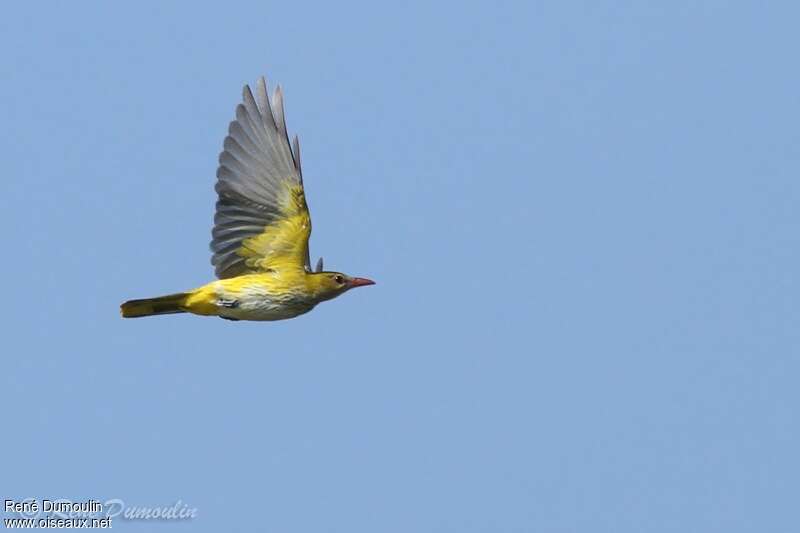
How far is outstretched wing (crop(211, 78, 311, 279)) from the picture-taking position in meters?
15.9

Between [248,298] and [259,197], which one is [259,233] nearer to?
[259,197]

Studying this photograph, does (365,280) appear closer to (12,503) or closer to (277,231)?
(277,231)

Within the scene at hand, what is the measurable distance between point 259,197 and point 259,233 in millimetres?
302

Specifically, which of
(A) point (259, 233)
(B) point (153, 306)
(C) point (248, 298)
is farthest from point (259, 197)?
(B) point (153, 306)

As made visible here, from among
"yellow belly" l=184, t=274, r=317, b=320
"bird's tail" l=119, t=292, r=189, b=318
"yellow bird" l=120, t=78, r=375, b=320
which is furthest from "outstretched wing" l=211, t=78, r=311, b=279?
"bird's tail" l=119, t=292, r=189, b=318

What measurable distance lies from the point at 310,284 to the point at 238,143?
1.28 meters

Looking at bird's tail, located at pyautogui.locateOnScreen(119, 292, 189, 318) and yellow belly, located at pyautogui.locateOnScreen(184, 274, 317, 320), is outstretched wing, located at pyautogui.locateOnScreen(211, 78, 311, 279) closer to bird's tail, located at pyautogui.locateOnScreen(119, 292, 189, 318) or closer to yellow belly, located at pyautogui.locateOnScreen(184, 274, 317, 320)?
yellow belly, located at pyautogui.locateOnScreen(184, 274, 317, 320)

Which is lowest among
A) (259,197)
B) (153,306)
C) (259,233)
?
(153,306)

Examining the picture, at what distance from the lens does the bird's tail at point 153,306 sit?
15.8m

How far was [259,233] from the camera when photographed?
16047 mm

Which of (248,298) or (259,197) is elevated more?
(259,197)

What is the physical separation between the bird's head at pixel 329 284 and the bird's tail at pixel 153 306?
1.06 m

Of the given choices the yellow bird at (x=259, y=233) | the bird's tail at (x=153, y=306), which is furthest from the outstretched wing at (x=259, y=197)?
the bird's tail at (x=153, y=306)

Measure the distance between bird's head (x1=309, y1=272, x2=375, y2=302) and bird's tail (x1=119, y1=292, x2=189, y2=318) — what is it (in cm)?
106
